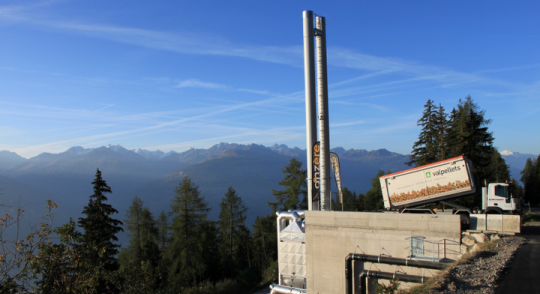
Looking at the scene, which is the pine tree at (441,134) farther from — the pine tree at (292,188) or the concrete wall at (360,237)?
the concrete wall at (360,237)

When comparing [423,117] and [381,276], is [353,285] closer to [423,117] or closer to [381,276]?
[381,276]

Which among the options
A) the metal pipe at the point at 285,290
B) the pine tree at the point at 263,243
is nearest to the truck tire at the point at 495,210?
the metal pipe at the point at 285,290

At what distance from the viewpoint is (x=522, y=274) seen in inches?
404

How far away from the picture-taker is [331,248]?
17922mm

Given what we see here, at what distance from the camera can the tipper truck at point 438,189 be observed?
19766mm

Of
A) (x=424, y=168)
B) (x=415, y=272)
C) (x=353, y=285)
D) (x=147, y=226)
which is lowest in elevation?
(x=147, y=226)

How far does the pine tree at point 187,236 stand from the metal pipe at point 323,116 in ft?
78.2

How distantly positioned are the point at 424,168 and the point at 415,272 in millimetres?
8136

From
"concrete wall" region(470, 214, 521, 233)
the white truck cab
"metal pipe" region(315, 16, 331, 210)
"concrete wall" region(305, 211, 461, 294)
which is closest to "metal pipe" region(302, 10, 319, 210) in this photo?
"metal pipe" region(315, 16, 331, 210)

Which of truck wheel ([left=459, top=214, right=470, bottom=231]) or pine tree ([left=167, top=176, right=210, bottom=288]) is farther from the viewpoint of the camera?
pine tree ([left=167, top=176, right=210, bottom=288])

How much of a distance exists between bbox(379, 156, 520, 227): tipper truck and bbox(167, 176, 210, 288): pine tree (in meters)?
27.3

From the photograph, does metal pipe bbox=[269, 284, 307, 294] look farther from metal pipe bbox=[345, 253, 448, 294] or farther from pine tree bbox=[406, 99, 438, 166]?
pine tree bbox=[406, 99, 438, 166]

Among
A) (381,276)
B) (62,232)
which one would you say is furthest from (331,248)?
(62,232)

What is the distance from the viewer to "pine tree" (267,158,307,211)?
47.2m
